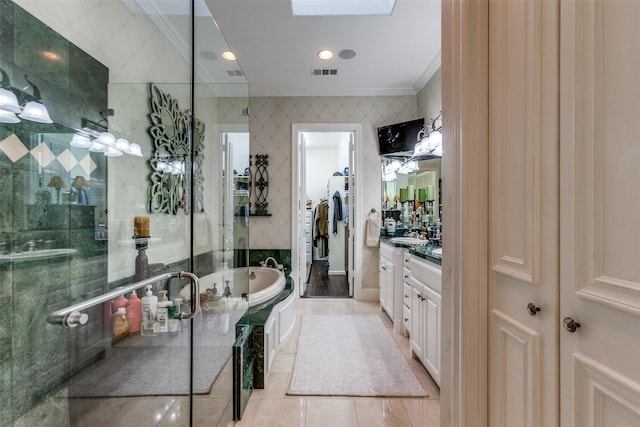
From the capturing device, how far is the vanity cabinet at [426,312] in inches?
68.7

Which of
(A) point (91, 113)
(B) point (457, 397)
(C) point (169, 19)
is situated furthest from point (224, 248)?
(B) point (457, 397)

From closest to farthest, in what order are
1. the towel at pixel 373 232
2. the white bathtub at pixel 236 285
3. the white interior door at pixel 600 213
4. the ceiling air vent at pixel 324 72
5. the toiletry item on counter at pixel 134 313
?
the white interior door at pixel 600 213
the toiletry item on counter at pixel 134 313
the white bathtub at pixel 236 285
the ceiling air vent at pixel 324 72
the towel at pixel 373 232

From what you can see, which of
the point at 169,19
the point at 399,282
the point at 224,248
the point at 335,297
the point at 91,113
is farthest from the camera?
the point at 335,297

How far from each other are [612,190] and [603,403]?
447mm

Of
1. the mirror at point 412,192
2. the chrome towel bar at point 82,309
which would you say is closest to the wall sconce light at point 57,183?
the chrome towel bar at point 82,309

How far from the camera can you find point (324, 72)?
10.6 feet

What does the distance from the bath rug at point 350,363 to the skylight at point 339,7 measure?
9.48 ft

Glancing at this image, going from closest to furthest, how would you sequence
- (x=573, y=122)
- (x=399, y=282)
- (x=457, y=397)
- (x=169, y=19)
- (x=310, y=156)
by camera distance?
(x=573, y=122) → (x=457, y=397) → (x=169, y=19) → (x=399, y=282) → (x=310, y=156)

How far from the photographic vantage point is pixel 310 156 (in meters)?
6.53

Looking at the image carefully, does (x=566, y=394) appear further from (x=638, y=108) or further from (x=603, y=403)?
(x=638, y=108)

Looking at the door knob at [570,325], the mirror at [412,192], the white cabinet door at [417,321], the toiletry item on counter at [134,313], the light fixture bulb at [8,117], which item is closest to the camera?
the door knob at [570,325]

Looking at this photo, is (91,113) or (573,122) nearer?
(573,122)

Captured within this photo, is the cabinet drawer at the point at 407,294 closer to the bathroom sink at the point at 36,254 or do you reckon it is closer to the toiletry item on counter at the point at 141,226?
the toiletry item on counter at the point at 141,226

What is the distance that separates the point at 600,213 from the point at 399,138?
316 cm
